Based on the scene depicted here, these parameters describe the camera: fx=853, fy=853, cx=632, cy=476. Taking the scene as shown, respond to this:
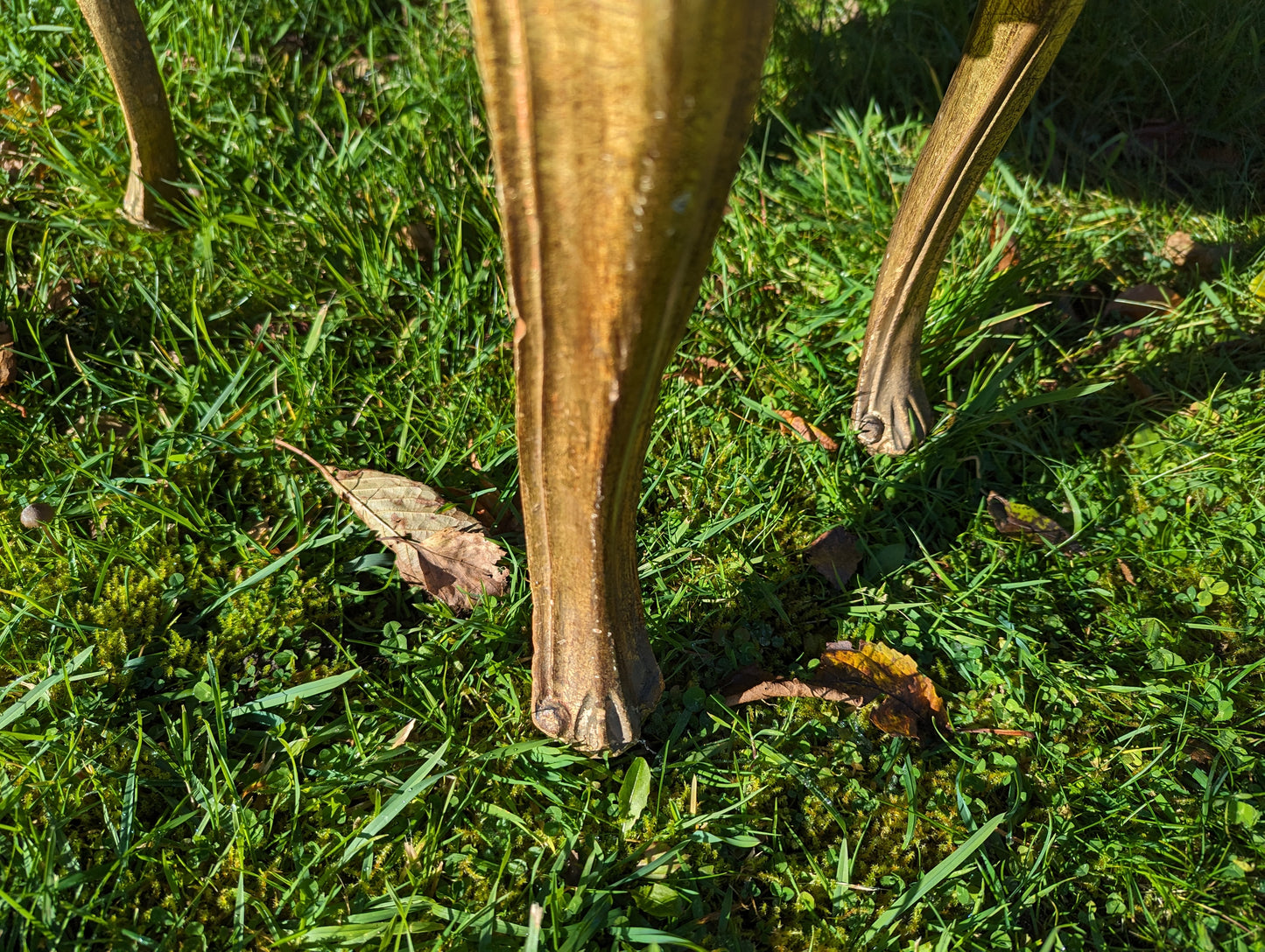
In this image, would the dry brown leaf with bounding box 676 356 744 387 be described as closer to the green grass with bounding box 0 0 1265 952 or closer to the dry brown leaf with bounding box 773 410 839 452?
the green grass with bounding box 0 0 1265 952

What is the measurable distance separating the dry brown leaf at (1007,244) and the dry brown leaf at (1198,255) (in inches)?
18.7

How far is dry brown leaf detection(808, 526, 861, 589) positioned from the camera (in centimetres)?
192

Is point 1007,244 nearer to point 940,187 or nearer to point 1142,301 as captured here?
point 1142,301

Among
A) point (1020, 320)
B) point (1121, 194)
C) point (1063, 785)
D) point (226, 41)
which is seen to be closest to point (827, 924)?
point (1063, 785)

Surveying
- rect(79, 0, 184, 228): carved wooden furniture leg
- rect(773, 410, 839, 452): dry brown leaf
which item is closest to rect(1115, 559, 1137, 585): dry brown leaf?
rect(773, 410, 839, 452): dry brown leaf

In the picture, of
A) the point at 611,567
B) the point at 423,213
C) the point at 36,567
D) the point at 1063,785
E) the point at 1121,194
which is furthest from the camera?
the point at 1121,194

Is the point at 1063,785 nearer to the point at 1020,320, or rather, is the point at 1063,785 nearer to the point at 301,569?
the point at 1020,320

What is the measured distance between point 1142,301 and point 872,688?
4.88ft

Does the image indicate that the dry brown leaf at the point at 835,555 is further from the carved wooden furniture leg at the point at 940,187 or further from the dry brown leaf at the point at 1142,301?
the dry brown leaf at the point at 1142,301

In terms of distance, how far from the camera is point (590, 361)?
960mm

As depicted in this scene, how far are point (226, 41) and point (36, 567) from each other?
178 cm

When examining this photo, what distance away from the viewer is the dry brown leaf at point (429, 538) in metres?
1.82

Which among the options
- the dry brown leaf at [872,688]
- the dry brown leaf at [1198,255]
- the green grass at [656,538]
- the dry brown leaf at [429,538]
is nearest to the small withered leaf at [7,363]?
the green grass at [656,538]

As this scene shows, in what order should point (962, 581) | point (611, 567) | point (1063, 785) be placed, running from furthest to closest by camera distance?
point (962, 581) < point (1063, 785) < point (611, 567)
